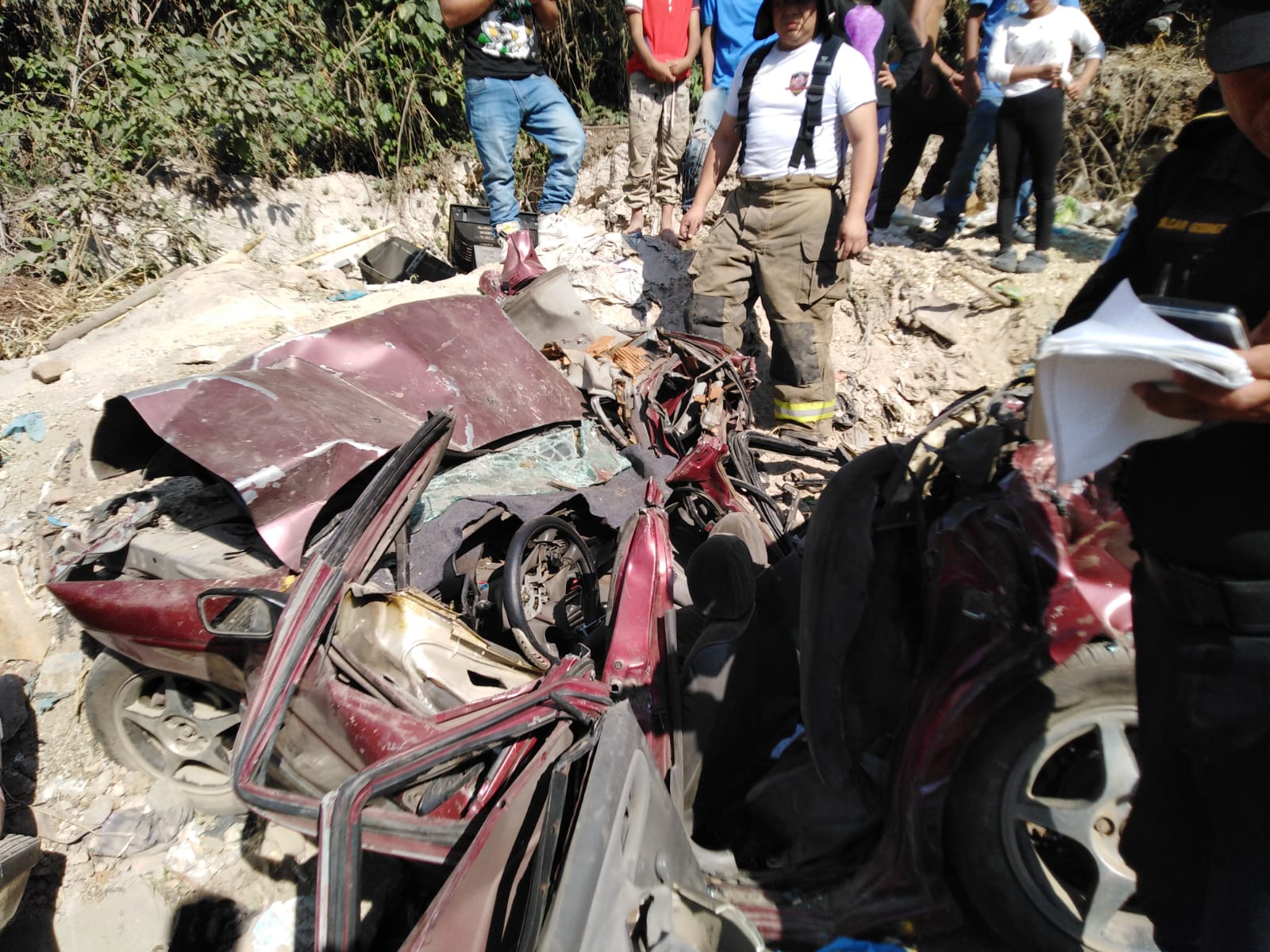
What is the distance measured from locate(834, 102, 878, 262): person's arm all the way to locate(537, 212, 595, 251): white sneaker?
2998mm

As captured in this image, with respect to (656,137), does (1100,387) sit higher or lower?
lower

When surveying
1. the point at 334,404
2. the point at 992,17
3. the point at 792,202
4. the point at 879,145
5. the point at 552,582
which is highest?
the point at 992,17

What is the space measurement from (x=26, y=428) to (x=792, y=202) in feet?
14.8

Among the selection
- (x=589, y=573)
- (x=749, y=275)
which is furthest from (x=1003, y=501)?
(x=749, y=275)

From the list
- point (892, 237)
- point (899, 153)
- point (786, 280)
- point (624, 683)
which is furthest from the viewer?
point (892, 237)

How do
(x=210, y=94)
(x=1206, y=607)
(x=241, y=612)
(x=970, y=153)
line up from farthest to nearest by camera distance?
(x=210, y=94) → (x=970, y=153) → (x=241, y=612) → (x=1206, y=607)

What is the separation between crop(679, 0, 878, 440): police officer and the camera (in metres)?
3.86

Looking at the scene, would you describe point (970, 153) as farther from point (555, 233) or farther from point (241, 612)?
point (241, 612)

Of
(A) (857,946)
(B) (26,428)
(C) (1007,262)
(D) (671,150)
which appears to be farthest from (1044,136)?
(B) (26,428)

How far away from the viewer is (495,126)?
18.1 ft

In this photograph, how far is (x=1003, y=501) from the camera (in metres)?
1.59

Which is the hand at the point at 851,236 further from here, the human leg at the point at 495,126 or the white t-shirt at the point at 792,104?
the human leg at the point at 495,126

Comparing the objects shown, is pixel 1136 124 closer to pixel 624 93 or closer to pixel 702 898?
pixel 624 93

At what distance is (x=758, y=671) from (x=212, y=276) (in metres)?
5.61
